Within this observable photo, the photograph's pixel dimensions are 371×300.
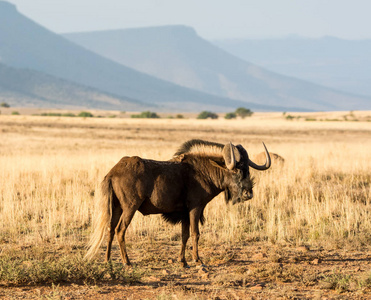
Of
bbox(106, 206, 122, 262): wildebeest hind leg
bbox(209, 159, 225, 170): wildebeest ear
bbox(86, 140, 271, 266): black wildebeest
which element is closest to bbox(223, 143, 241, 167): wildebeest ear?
bbox(86, 140, 271, 266): black wildebeest

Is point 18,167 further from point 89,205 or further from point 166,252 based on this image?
point 166,252

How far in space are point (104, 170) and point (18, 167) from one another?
2316 millimetres

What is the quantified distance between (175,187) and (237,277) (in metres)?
1.45

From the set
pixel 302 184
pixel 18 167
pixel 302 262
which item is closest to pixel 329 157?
pixel 302 184

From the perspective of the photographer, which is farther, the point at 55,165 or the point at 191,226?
the point at 55,165

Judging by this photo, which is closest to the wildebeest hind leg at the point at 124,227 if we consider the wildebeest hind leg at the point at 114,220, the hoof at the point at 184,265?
the wildebeest hind leg at the point at 114,220

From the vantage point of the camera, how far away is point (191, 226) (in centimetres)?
808

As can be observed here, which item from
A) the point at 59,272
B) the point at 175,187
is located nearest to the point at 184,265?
the point at 175,187

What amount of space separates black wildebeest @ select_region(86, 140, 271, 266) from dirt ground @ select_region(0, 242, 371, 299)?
1.59ft

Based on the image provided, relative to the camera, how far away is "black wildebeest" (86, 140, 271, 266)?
25.5 feet

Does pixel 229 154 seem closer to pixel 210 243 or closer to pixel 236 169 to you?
pixel 236 169

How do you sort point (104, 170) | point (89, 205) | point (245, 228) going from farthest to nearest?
point (104, 170), point (89, 205), point (245, 228)

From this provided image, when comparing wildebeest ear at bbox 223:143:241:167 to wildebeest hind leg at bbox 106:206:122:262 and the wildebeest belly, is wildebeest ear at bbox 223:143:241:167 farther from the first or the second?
wildebeest hind leg at bbox 106:206:122:262

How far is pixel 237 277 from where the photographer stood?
730 centimetres
